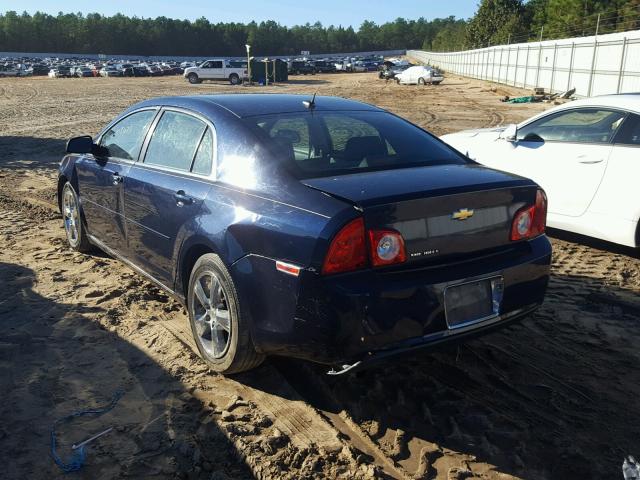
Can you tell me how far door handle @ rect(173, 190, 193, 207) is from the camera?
3855mm

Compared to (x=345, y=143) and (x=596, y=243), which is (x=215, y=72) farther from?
(x=345, y=143)

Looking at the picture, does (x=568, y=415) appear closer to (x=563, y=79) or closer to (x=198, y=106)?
(x=198, y=106)

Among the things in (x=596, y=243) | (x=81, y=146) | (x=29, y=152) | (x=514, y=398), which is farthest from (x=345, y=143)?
(x=29, y=152)

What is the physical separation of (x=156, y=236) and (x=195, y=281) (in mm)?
609

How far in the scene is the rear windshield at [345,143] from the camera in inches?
143

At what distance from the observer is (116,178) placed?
485cm

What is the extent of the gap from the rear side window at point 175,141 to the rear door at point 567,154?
3.80m

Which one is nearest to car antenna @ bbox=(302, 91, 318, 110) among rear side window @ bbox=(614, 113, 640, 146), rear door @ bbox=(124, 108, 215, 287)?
rear door @ bbox=(124, 108, 215, 287)

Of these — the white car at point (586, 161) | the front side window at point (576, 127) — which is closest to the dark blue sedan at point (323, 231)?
the white car at point (586, 161)

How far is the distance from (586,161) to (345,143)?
3.09 meters

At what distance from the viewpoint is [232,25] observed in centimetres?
15262

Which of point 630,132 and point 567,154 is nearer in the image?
point 630,132

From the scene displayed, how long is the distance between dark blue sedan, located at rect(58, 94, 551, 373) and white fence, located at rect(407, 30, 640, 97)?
65.1ft

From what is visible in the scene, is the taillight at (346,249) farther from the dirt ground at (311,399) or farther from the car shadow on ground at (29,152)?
the car shadow on ground at (29,152)
